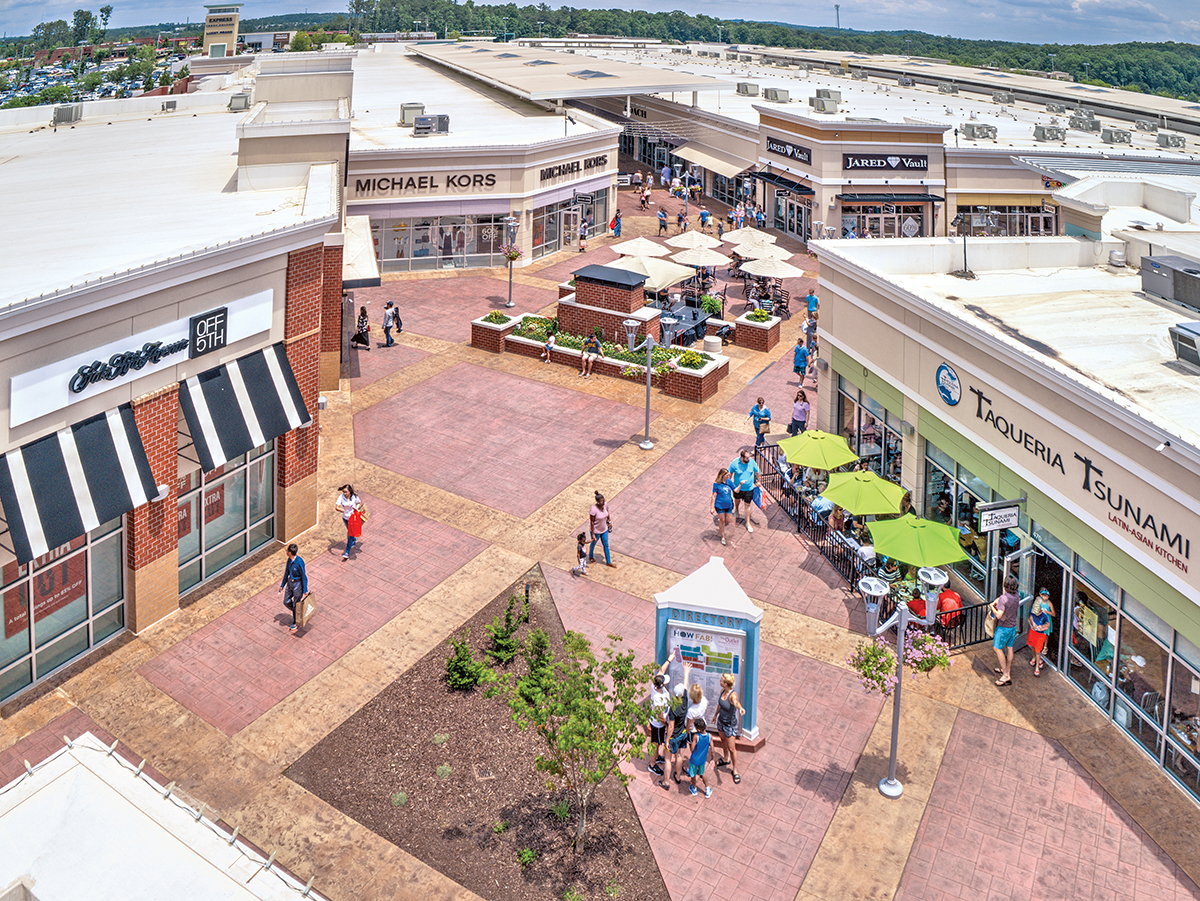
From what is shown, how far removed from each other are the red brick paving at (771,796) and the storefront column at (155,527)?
782 centimetres

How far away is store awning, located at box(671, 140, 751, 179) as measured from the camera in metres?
56.9

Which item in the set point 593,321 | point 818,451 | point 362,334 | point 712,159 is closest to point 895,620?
point 818,451

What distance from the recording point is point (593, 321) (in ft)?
109

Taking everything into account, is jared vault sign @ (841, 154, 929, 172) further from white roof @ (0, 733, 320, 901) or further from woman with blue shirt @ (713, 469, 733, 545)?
white roof @ (0, 733, 320, 901)

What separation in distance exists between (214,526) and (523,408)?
11.3 meters

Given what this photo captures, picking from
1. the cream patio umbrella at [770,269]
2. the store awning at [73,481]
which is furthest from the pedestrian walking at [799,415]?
the store awning at [73,481]

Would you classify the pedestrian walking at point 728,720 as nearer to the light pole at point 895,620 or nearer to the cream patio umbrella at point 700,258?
the light pole at point 895,620

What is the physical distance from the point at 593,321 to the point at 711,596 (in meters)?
19.8

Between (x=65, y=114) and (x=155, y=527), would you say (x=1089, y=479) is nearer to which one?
(x=155, y=527)

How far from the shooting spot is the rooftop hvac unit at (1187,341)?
17.0m

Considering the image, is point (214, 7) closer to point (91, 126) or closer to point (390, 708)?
point (91, 126)

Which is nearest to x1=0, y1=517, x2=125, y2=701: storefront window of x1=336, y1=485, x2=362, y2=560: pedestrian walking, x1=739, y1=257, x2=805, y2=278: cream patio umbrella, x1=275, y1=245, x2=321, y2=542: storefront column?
x1=275, y1=245, x2=321, y2=542: storefront column

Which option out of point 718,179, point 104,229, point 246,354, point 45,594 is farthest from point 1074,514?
point 718,179

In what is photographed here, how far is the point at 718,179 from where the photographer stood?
206 feet
